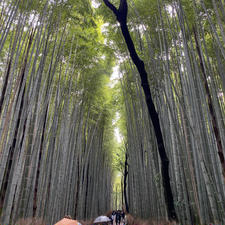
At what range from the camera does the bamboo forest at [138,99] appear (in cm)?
242

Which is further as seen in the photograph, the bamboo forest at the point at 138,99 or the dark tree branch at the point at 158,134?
the bamboo forest at the point at 138,99

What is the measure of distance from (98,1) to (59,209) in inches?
175

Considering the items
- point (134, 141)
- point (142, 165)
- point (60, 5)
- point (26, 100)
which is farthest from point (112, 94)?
point (26, 100)

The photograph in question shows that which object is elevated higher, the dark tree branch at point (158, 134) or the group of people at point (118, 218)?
the dark tree branch at point (158, 134)

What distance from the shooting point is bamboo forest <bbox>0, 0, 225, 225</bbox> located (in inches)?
95.3

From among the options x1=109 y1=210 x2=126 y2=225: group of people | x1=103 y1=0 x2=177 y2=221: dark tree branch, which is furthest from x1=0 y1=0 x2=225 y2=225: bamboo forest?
x1=109 y1=210 x2=126 y2=225: group of people

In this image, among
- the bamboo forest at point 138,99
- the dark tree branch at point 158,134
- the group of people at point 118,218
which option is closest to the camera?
the dark tree branch at point 158,134

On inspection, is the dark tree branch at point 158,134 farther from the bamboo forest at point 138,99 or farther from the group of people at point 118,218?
the group of people at point 118,218

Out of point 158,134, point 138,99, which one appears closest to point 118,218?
point 138,99

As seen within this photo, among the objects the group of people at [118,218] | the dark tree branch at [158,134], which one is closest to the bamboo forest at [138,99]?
the dark tree branch at [158,134]

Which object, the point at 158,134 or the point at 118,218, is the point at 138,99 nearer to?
the point at 158,134

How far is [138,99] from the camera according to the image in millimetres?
4035

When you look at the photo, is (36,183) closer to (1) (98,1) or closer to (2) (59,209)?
(2) (59,209)

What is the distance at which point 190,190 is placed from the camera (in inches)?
108
